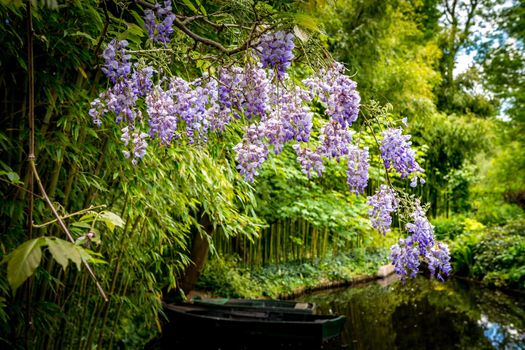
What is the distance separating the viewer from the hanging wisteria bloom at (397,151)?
1.44 meters

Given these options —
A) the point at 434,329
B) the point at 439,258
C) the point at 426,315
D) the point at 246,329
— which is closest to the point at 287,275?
the point at 426,315

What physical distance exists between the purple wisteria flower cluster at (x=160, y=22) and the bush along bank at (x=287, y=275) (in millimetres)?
4810

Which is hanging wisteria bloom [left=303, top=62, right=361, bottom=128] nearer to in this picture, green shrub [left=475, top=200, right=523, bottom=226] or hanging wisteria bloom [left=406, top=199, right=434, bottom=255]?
hanging wisteria bloom [left=406, top=199, right=434, bottom=255]

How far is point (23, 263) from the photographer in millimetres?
742

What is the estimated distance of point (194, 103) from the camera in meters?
1.37

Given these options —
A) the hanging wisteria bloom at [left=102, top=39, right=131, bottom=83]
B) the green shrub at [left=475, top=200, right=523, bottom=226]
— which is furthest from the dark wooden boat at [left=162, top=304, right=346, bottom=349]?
the green shrub at [left=475, top=200, right=523, bottom=226]

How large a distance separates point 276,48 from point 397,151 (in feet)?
1.81

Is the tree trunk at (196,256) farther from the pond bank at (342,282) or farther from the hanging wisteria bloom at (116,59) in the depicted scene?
the hanging wisteria bloom at (116,59)

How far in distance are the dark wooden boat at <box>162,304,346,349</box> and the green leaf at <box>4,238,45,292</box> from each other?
425 cm

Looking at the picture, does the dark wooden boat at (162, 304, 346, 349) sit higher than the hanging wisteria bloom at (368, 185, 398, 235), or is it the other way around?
the hanging wisteria bloom at (368, 185, 398, 235)

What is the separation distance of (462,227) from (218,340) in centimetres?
762

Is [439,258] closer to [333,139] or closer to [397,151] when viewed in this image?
[397,151]

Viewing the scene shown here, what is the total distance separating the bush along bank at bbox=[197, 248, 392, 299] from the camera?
6.54 metres

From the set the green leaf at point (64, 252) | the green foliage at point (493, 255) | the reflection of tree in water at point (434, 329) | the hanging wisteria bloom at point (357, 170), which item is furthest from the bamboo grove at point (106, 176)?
the green foliage at point (493, 255)
